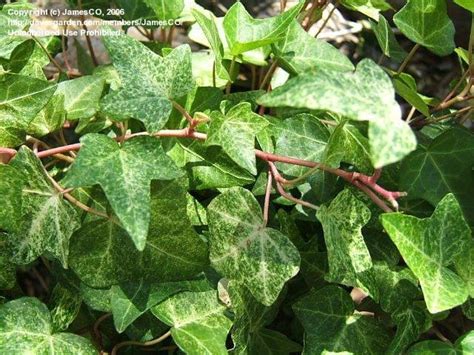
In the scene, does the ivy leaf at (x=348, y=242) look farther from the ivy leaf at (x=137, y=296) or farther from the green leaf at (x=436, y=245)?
the ivy leaf at (x=137, y=296)

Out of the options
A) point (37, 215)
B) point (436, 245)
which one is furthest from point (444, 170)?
point (37, 215)

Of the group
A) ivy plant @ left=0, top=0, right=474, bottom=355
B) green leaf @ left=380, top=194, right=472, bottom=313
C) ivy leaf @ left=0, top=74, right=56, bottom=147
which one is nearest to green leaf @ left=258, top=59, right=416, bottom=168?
ivy plant @ left=0, top=0, right=474, bottom=355

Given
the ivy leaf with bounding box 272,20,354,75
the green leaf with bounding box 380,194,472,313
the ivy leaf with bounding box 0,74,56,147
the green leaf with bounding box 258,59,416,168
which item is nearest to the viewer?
the green leaf with bounding box 258,59,416,168

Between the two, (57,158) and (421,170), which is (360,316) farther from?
(57,158)

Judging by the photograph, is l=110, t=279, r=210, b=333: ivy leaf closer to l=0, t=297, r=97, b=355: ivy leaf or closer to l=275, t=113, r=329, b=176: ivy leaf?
l=0, t=297, r=97, b=355: ivy leaf

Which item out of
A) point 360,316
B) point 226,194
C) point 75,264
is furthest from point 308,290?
point 75,264

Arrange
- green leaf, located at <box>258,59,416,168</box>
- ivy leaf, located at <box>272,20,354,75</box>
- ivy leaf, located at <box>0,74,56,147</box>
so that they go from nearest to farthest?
green leaf, located at <box>258,59,416,168</box>, ivy leaf, located at <box>0,74,56,147</box>, ivy leaf, located at <box>272,20,354,75</box>

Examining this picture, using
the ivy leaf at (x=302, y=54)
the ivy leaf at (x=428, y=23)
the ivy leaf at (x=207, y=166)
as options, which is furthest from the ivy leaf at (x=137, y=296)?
the ivy leaf at (x=428, y=23)
